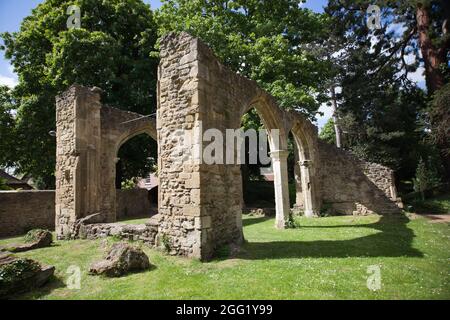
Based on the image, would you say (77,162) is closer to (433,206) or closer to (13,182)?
(433,206)

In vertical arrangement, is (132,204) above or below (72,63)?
below

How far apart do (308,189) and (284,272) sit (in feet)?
30.8

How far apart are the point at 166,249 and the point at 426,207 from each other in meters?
13.9

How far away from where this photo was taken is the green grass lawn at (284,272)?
420cm

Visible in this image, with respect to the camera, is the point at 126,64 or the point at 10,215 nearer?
the point at 10,215

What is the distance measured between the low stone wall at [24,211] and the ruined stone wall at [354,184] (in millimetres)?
13718

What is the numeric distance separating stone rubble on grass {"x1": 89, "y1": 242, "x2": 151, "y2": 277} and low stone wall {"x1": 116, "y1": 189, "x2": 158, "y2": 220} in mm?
10994

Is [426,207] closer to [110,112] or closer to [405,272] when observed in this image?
[405,272]

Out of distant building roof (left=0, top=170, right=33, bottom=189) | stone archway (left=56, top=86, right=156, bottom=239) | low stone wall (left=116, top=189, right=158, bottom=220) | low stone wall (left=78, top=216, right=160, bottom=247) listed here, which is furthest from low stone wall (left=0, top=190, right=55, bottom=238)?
distant building roof (left=0, top=170, right=33, bottom=189)

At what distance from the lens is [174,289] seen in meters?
4.46

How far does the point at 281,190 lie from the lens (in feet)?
34.7

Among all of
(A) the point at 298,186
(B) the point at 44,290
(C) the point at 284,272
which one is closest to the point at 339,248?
(C) the point at 284,272

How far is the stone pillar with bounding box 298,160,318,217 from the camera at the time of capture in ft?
45.5
